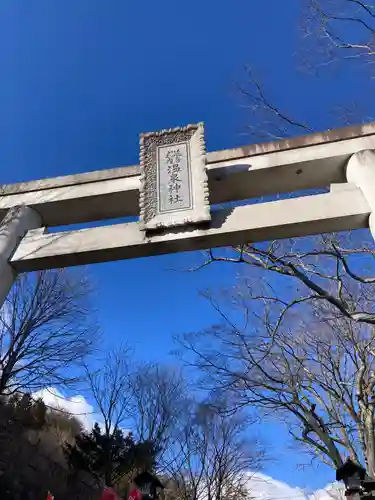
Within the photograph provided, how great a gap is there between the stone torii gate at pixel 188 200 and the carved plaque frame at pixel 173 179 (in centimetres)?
1

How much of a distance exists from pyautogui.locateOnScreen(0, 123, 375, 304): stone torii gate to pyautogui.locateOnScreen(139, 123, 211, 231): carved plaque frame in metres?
0.01

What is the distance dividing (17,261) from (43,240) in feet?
1.23

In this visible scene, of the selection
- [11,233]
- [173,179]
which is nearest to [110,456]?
[11,233]

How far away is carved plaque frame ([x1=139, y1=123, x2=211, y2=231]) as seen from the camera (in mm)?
4230

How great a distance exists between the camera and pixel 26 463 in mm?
15062

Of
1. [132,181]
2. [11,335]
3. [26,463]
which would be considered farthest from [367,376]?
[26,463]

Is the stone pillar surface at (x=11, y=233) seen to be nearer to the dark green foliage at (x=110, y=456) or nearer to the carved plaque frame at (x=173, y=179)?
the carved plaque frame at (x=173, y=179)

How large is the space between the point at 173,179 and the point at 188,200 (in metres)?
0.37

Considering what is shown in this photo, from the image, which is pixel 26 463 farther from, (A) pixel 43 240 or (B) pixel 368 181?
(B) pixel 368 181

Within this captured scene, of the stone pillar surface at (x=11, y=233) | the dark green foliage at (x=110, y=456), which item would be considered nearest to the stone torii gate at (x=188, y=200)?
the stone pillar surface at (x=11, y=233)

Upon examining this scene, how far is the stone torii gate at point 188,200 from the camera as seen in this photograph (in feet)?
13.5

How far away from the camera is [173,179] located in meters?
4.51

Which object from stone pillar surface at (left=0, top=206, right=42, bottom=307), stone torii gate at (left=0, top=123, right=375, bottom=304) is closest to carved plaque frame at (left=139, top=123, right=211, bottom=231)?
stone torii gate at (left=0, top=123, right=375, bottom=304)

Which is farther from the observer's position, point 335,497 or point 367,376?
point 335,497
